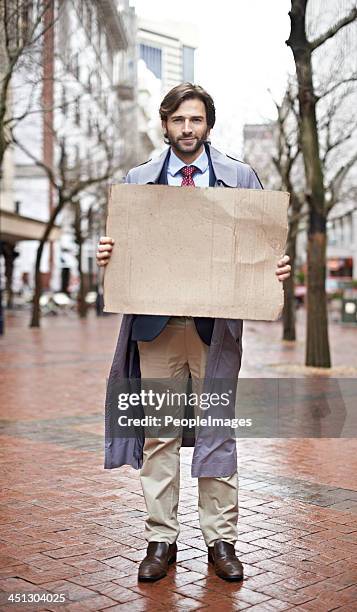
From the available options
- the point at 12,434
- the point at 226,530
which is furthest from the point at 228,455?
the point at 12,434

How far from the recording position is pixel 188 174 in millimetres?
4266

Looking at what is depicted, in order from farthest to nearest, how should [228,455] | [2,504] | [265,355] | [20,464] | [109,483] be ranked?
[265,355] < [20,464] < [109,483] < [2,504] < [228,455]

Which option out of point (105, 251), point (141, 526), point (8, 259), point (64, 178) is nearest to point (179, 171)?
point (105, 251)

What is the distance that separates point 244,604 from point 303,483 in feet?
8.36

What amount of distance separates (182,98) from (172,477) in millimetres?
1717

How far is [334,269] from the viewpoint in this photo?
79.0 meters

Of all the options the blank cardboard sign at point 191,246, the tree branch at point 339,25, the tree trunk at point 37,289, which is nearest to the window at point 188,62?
the tree branch at point 339,25

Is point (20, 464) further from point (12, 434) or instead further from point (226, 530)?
point (226, 530)

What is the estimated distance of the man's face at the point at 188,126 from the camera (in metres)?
4.17

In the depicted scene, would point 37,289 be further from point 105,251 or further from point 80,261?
point 105,251

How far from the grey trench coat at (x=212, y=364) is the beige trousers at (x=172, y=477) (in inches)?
2.6

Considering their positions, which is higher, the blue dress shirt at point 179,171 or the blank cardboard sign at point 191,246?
the blue dress shirt at point 179,171

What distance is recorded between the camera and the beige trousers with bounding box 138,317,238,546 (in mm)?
4180

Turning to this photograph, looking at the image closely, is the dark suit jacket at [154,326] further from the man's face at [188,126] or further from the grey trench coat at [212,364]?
the man's face at [188,126]
